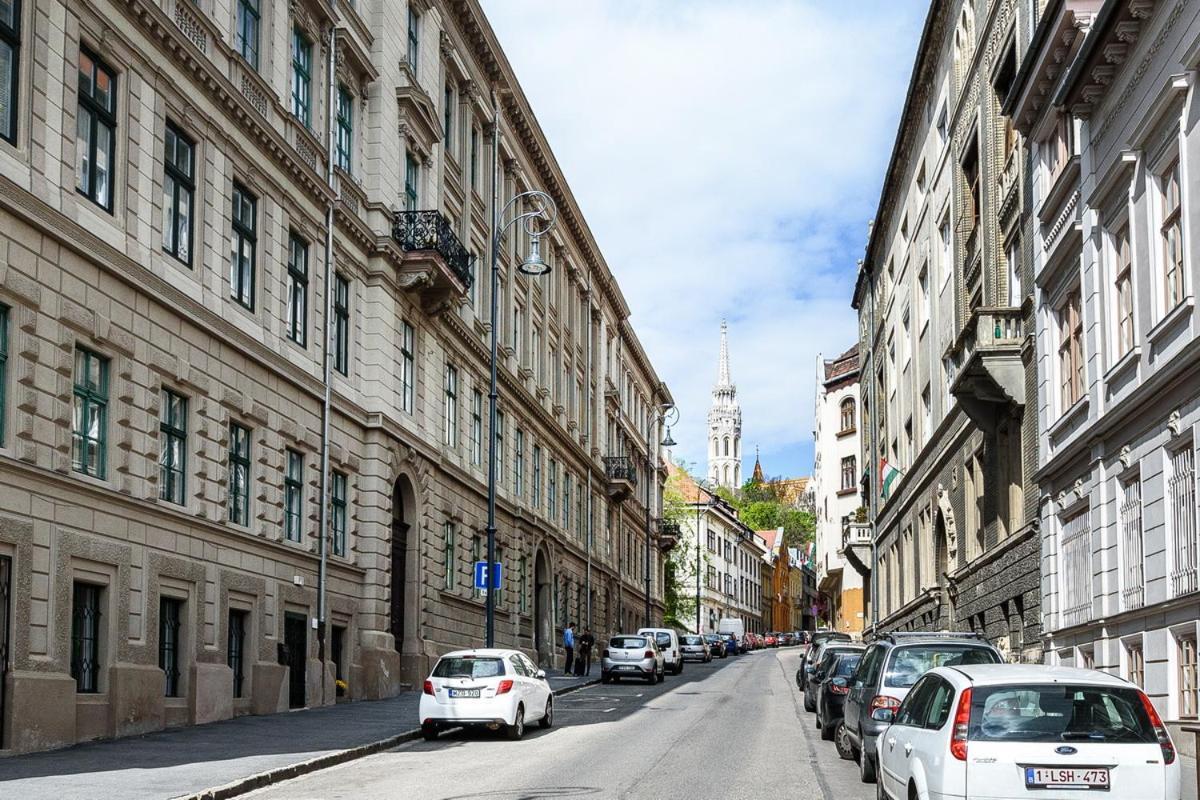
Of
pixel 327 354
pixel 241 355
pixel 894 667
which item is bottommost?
pixel 894 667

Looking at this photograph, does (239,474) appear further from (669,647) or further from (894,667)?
(669,647)

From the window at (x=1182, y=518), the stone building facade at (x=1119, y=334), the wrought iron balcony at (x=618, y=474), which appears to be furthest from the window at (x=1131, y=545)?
the wrought iron balcony at (x=618, y=474)

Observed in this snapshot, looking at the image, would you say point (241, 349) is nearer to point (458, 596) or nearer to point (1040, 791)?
point (458, 596)

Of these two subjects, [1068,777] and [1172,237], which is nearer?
[1068,777]

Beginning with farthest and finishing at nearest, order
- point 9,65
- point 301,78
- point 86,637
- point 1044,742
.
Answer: point 301,78 < point 86,637 < point 9,65 < point 1044,742

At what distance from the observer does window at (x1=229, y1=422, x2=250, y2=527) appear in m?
26.3

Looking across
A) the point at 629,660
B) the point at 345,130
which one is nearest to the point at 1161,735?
the point at 345,130

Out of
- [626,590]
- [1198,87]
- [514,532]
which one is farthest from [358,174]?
[626,590]

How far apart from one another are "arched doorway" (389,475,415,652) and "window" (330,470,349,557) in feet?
8.85

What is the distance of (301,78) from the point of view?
3044cm

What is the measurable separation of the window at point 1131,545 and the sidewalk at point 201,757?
34.8 ft

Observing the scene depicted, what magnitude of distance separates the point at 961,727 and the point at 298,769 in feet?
31.6

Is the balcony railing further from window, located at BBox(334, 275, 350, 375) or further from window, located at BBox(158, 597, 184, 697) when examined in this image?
window, located at BBox(158, 597, 184, 697)

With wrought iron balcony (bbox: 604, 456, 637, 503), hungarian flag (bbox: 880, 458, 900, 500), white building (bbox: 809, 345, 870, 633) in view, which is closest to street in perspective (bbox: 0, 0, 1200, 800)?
hungarian flag (bbox: 880, 458, 900, 500)
